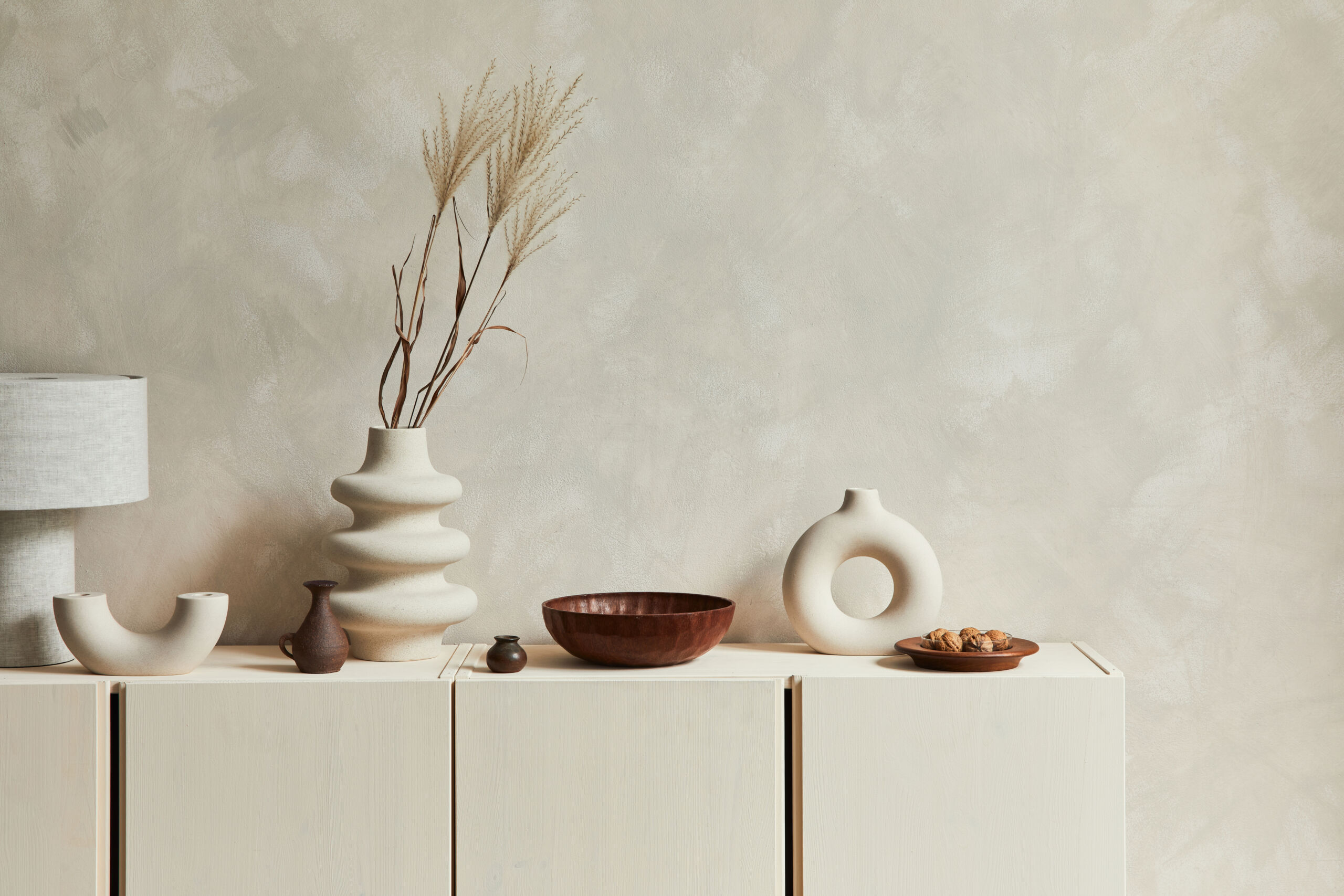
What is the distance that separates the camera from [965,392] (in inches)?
74.3

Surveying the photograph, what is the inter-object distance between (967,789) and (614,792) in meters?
0.52

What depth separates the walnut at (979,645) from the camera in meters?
1.62

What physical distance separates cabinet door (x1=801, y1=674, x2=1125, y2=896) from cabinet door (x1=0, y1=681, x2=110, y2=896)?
3.39ft

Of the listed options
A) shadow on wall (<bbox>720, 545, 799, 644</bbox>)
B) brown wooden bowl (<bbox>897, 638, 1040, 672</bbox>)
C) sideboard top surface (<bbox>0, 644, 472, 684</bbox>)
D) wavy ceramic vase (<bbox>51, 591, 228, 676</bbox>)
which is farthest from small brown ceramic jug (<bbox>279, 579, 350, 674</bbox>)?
brown wooden bowl (<bbox>897, 638, 1040, 672</bbox>)

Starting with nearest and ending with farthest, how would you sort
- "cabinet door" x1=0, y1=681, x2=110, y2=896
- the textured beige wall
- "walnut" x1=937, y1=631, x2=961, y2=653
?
"cabinet door" x1=0, y1=681, x2=110, y2=896 < "walnut" x1=937, y1=631, x2=961, y2=653 < the textured beige wall

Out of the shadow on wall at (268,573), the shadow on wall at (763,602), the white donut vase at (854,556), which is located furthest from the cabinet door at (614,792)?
the shadow on wall at (268,573)

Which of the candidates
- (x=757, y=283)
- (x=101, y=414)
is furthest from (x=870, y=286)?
(x=101, y=414)

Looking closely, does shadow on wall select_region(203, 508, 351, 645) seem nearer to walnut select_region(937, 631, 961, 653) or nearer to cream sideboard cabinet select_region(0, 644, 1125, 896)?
cream sideboard cabinet select_region(0, 644, 1125, 896)

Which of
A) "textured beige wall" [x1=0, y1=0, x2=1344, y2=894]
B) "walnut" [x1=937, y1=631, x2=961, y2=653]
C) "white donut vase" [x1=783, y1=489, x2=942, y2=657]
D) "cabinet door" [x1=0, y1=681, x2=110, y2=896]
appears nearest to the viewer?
"cabinet door" [x1=0, y1=681, x2=110, y2=896]

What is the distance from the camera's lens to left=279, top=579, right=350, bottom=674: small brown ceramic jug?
61.8 inches

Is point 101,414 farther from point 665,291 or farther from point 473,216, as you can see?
point 665,291

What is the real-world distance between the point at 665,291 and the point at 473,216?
14.3 inches

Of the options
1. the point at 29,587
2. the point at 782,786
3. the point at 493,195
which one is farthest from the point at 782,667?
the point at 29,587

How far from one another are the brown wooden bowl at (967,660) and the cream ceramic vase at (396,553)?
720 millimetres
